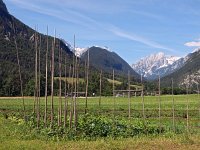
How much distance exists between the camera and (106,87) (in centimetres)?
10312

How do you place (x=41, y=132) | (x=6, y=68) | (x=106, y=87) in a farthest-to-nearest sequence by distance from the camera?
(x=6, y=68)
(x=106, y=87)
(x=41, y=132)

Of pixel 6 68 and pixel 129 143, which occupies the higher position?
pixel 6 68

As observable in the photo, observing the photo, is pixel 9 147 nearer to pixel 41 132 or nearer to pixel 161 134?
pixel 41 132

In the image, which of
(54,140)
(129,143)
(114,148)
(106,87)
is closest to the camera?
(114,148)

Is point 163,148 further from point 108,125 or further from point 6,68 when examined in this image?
point 6,68

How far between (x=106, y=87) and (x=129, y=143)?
84547mm

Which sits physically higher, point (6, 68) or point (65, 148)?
point (6, 68)

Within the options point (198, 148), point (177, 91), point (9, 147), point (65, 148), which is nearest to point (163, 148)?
point (198, 148)

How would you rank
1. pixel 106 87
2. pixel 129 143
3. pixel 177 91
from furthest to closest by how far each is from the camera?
1. pixel 177 91
2. pixel 106 87
3. pixel 129 143


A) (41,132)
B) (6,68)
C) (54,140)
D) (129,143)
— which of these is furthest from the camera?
(6,68)

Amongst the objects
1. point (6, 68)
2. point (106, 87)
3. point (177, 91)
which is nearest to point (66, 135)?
point (106, 87)

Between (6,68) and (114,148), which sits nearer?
(114,148)

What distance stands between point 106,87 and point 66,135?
82.8m

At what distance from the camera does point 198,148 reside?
1745 centimetres
